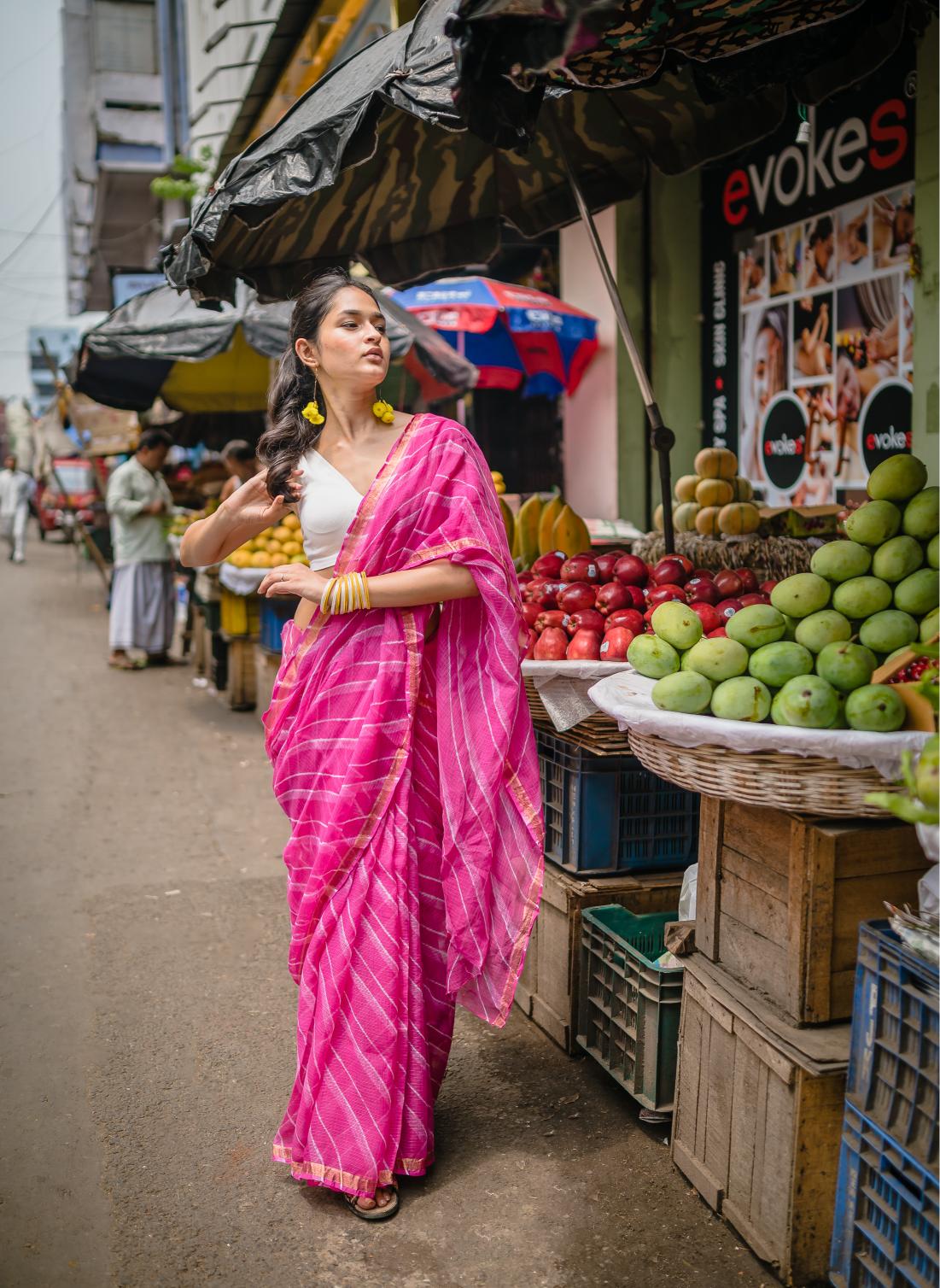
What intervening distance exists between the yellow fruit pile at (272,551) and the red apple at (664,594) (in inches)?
196

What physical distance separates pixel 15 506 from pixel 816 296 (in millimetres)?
22967

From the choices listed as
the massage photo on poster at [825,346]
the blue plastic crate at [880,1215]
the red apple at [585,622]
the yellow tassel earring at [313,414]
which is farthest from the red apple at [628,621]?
the massage photo on poster at [825,346]

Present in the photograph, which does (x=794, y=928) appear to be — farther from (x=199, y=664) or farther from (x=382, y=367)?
(x=199, y=664)

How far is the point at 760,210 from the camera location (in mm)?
7426

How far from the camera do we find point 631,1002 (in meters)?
3.15

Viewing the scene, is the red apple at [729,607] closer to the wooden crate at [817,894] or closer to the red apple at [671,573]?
the red apple at [671,573]

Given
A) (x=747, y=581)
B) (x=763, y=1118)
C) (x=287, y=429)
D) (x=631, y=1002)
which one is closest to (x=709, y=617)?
(x=747, y=581)

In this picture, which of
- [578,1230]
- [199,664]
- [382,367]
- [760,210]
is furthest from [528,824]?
[199,664]

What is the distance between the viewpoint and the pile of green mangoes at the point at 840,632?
238 centimetres

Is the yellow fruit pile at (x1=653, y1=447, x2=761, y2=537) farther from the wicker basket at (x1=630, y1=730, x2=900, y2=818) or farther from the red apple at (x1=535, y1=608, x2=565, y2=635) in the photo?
the wicker basket at (x1=630, y1=730, x2=900, y2=818)

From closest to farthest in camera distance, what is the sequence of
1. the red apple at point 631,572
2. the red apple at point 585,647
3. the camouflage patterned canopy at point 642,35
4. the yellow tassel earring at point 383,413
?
1. the camouflage patterned canopy at point 642,35
2. the yellow tassel earring at point 383,413
3. the red apple at point 585,647
4. the red apple at point 631,572

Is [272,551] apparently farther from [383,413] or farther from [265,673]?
[383,413]

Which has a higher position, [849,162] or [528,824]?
[849,162]

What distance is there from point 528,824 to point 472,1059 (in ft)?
3.52
